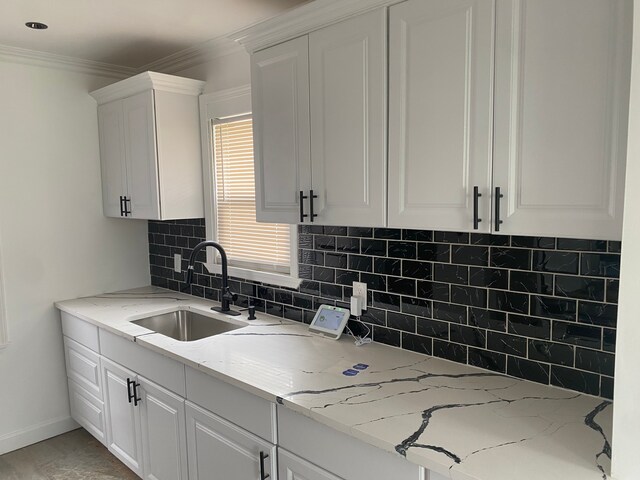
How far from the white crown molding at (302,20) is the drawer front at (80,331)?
73.6 inches

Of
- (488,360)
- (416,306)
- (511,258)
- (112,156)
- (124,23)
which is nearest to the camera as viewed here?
(511,258)

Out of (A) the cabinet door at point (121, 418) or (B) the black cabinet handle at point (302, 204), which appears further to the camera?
(A) the cabinet door at point (121, 418)

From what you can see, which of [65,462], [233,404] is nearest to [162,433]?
[233,404]

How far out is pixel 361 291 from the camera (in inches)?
90.1

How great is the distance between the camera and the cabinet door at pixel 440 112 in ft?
4.72

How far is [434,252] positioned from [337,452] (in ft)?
2.84

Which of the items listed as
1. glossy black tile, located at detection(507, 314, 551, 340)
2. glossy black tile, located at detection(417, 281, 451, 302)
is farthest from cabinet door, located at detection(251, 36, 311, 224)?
glossy black tile, located at detection(507, 314, 551, 340)

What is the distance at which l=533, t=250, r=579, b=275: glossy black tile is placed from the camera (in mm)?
1592

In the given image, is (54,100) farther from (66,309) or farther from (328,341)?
(328,341)

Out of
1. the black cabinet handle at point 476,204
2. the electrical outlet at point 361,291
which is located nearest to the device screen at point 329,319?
the electrical outlet at point 361,291

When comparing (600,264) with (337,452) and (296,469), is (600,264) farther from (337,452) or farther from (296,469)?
(296,469)

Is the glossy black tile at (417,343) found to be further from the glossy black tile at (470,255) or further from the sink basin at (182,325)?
the sink basin at (182,325)

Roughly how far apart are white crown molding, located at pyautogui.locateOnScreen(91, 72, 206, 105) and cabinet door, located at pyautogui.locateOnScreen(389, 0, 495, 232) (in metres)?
1.70

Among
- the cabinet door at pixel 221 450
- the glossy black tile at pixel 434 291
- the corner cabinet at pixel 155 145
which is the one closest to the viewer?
the cabinet door at pixel 221 450
